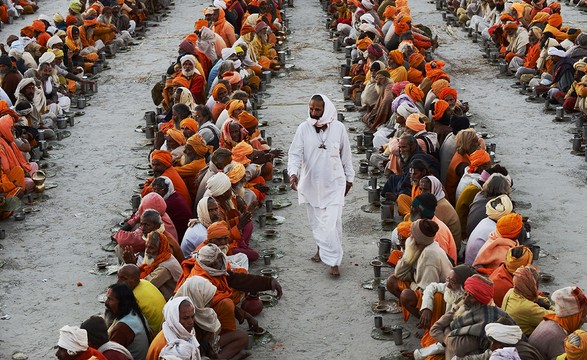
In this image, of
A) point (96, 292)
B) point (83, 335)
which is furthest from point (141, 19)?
point (83, 335)

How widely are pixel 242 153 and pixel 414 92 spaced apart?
8.69ft

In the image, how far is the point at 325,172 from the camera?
9602 mm

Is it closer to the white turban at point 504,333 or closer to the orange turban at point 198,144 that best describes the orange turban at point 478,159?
the orange turban at point 198,144

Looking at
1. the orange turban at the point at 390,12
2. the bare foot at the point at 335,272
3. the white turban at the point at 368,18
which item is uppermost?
the orange turban at the point at 390,12

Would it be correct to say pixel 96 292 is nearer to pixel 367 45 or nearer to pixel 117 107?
pixel 117 107

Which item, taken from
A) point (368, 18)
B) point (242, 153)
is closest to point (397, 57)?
point (368, 18)

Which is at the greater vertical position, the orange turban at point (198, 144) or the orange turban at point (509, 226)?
the orange turban at point (509, 226)

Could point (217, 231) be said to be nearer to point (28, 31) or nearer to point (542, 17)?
point (28, 31)

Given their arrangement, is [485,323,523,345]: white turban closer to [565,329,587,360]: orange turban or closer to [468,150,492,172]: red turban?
[565,329,587,360]: orange turban

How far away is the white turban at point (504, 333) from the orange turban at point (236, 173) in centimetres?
357

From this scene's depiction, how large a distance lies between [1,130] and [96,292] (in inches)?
108

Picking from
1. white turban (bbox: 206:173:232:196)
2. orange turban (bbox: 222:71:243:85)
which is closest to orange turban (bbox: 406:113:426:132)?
white turban (bbox: 206:173:232:196)

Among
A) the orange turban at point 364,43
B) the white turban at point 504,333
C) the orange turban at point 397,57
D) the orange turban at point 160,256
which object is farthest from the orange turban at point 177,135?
the white turban at point 504,333

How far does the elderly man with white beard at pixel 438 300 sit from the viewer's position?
7695mm
